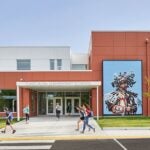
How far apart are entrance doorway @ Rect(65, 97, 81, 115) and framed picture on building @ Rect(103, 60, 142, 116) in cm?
681

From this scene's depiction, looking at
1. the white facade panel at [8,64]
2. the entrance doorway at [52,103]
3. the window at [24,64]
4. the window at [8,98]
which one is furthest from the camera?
the window at [24,64]

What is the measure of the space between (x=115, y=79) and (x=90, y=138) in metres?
24.0

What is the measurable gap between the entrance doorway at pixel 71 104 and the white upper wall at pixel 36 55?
834 cm

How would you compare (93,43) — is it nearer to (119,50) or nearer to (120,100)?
(119,50)

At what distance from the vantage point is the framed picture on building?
46.2 meters

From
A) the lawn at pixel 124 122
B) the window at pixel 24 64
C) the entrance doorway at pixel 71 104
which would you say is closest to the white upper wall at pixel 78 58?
the window at pixel 24 64

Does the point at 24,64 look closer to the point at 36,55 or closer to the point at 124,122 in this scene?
the point at 36,55

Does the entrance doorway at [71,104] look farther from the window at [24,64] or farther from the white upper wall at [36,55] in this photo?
the window at [24,64]

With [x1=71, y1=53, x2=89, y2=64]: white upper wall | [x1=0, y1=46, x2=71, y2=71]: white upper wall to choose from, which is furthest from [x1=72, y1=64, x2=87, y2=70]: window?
[x1=0, y1=46, x2=71, y2=71]: white upper wall

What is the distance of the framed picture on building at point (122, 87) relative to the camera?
4616cm

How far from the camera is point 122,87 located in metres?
46.5

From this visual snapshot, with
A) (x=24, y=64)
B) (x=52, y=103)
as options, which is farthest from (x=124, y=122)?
(x=24, y=64)

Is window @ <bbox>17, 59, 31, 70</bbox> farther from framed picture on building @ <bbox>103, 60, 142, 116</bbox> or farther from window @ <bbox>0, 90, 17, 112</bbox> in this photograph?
framed picture on building @ <bbox>103, 60, 142, 116</bbox>

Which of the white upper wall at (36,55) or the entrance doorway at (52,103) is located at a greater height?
the white upper wall at (36,55)
